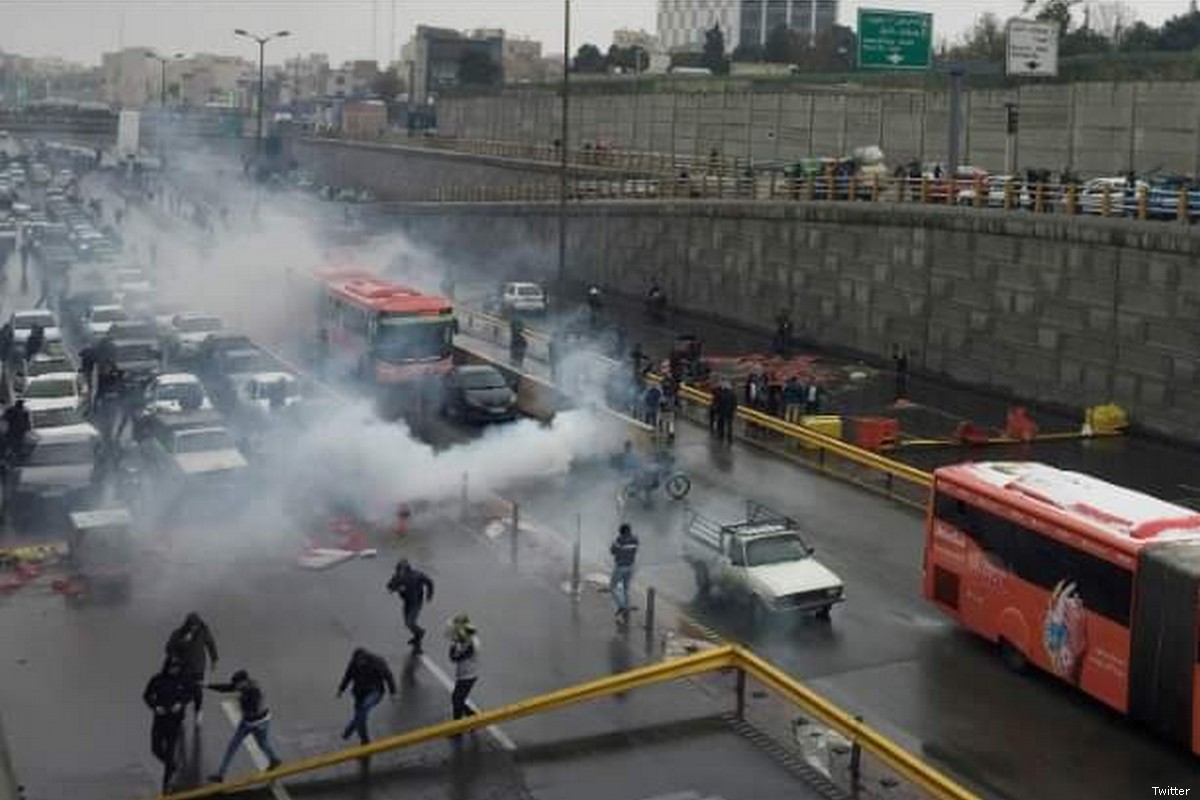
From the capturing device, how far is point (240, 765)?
14.2m

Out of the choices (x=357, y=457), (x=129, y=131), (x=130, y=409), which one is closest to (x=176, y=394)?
(x=130, y=409)

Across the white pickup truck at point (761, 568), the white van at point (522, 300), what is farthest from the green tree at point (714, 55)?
the white pickup truck at point (761, 568)

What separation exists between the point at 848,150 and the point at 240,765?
45325mm

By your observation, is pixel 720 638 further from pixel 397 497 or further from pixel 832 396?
pixel 832 396

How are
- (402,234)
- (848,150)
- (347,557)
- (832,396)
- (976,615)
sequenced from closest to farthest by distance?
1. (976,615)
2. (347,557)
3. (832,396)
4. (848,150)
5. (402,234)

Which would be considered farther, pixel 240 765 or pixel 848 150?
pixel 848 150

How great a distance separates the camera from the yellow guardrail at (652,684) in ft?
42.3

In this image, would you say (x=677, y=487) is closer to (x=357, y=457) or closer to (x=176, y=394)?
(x=357, y=457)

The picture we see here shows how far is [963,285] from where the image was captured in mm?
36406

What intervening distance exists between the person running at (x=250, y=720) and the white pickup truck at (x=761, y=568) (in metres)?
6.75

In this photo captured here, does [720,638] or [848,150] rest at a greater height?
[848,150]

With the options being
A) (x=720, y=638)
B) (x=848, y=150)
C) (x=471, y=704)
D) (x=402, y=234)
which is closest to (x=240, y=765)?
(x=471, y=704)

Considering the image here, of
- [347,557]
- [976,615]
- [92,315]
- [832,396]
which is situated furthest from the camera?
[92,315]

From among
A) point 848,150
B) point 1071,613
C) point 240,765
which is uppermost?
point 848,150
